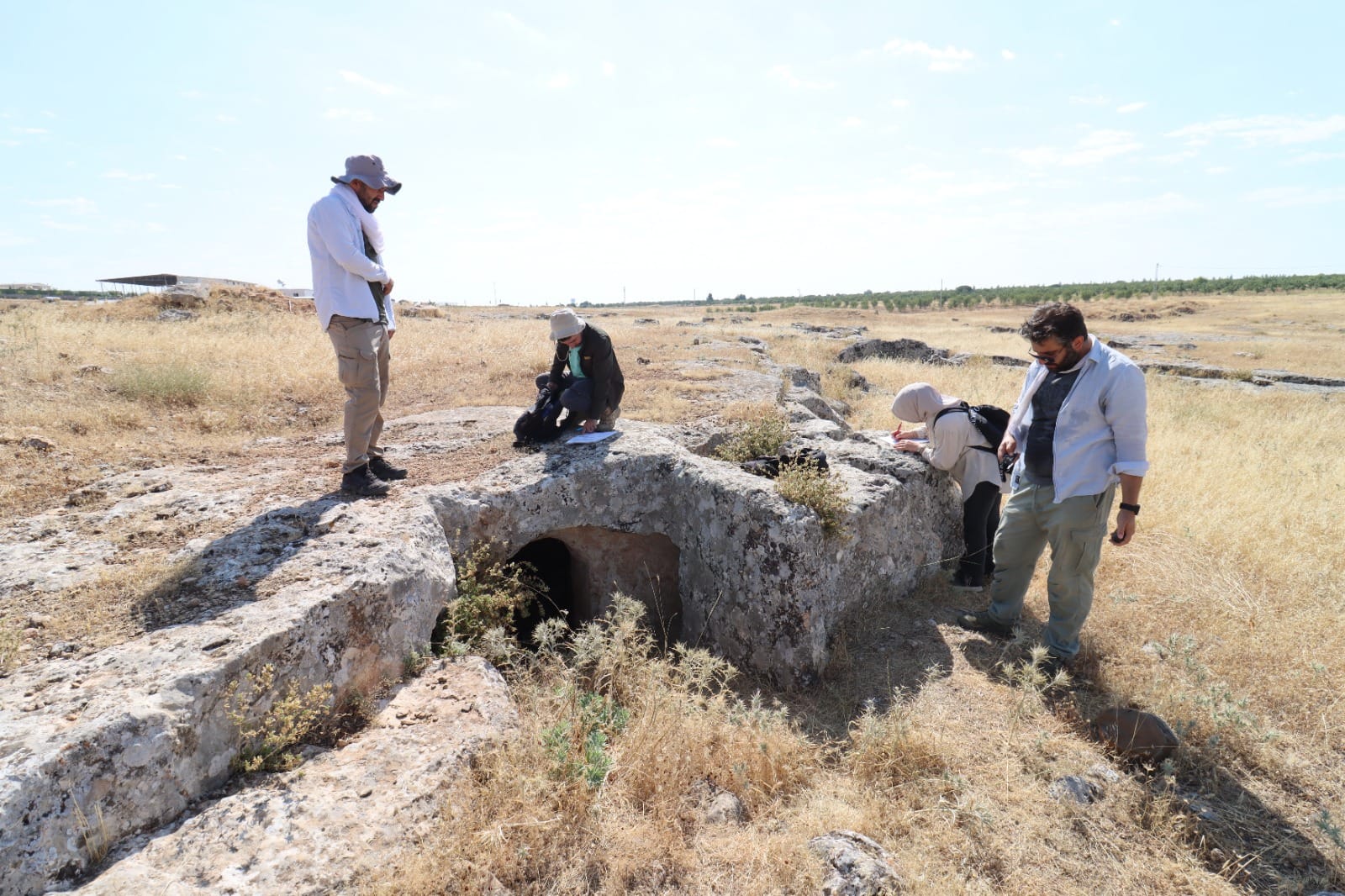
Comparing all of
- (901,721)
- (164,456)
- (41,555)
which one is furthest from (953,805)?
(164,456)

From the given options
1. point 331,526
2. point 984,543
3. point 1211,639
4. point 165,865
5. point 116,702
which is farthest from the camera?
point 984,543

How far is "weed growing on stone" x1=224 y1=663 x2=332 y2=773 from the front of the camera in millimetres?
2861

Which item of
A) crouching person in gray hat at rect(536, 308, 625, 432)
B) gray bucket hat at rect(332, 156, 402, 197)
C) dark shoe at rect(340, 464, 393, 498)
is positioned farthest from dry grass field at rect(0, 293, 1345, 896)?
gray bucket hat at rect(332, 156, 402, 197)

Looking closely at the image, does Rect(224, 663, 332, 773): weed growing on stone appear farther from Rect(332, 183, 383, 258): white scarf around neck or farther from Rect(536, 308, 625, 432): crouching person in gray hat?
Rect(536, 308, 625, 432): crouching person in gray hat

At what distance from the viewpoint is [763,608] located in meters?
4.79

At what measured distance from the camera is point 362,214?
4352 millimetres

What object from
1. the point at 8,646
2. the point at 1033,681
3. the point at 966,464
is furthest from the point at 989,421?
the point at 8,646

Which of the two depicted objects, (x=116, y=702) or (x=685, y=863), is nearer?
(x=116, y=702)

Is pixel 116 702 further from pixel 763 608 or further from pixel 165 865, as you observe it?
pixel 763 608

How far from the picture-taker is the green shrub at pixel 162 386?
24.5 ft

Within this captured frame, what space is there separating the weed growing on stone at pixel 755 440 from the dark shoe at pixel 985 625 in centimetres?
212

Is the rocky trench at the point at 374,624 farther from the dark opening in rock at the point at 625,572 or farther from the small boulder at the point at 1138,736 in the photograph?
the small boulder at the point at 1138,736

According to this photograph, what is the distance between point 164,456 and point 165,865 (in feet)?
14.0

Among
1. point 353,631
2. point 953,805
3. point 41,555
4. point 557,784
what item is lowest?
point 953,805
